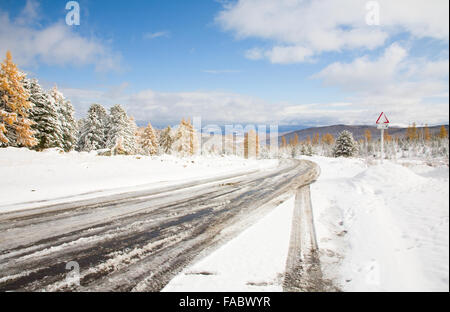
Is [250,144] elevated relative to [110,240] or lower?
elevated

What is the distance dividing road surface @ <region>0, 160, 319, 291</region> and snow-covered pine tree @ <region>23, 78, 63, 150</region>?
22310 millimetres

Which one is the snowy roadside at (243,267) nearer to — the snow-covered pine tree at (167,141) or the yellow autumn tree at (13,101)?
the yellow autumn tree at (13,101)

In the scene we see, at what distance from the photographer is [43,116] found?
23.4m

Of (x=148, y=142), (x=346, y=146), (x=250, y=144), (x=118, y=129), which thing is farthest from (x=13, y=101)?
(x=346, y=146)

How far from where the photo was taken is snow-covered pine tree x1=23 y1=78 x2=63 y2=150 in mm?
23000

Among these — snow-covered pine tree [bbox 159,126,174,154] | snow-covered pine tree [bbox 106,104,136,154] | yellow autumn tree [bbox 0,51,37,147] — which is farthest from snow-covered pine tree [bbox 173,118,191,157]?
yellow autumn tree [bbox 0,51,37,147]

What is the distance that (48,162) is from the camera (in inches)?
511

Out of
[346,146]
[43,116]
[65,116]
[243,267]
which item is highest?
[65,116]

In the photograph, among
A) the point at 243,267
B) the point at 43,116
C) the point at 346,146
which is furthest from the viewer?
the point at 346,146

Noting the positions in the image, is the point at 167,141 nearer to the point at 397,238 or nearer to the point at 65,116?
the point at 65,116

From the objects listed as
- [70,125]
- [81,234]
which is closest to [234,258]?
[81,234]

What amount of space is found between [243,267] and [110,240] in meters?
2.63

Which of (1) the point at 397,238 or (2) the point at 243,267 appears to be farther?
(2) the point at 243,267

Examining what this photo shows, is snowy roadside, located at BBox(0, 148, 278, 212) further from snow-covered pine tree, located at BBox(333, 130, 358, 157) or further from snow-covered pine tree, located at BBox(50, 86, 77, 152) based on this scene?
snow-covered pine tree, located at BBox(333, 130, 358, 157)
